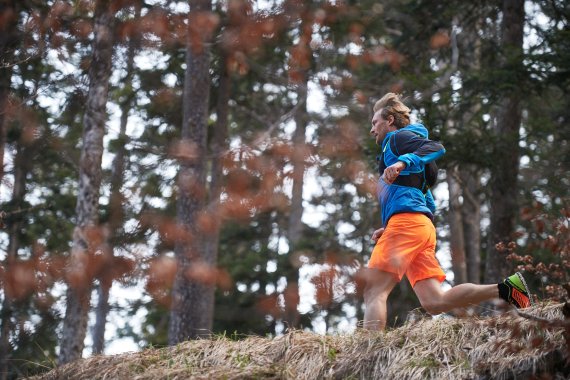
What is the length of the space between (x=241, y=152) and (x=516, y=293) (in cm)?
1160

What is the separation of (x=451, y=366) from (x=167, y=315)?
1417cm

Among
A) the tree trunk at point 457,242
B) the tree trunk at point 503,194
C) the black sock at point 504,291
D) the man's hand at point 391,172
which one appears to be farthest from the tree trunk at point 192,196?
the black sock at point 504,291

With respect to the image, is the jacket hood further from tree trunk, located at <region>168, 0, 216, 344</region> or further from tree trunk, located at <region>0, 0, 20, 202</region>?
tree trunk, located at <region>168, 0, 216, 344</region>

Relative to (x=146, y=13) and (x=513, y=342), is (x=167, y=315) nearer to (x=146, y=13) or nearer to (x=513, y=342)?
(x=146, y=13)

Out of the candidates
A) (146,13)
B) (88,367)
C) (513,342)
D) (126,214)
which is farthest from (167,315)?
(513,342)

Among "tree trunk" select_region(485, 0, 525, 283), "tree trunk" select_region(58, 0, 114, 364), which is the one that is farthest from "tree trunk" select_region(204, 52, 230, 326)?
"tree trunk" select_region(485, 0, 525, 283)

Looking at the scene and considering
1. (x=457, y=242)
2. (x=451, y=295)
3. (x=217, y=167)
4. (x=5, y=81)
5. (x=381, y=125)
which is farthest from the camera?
(x=457, y=242)

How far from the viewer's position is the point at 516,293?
20.9ft

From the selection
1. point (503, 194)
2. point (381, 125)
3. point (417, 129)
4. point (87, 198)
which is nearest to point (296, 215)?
point (503, 194)

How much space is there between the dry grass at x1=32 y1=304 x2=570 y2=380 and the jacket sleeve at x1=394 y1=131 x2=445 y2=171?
1.15 meters

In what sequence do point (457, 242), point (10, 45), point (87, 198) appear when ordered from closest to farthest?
1. point (10, 45)
2. point (87, 198)
3. point (457, 242)

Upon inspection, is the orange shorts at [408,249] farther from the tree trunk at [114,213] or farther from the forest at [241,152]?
the tree trunk at [114,213]

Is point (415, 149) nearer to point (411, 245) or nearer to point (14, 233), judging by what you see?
point (411, 245)

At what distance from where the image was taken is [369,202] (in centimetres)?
2181
